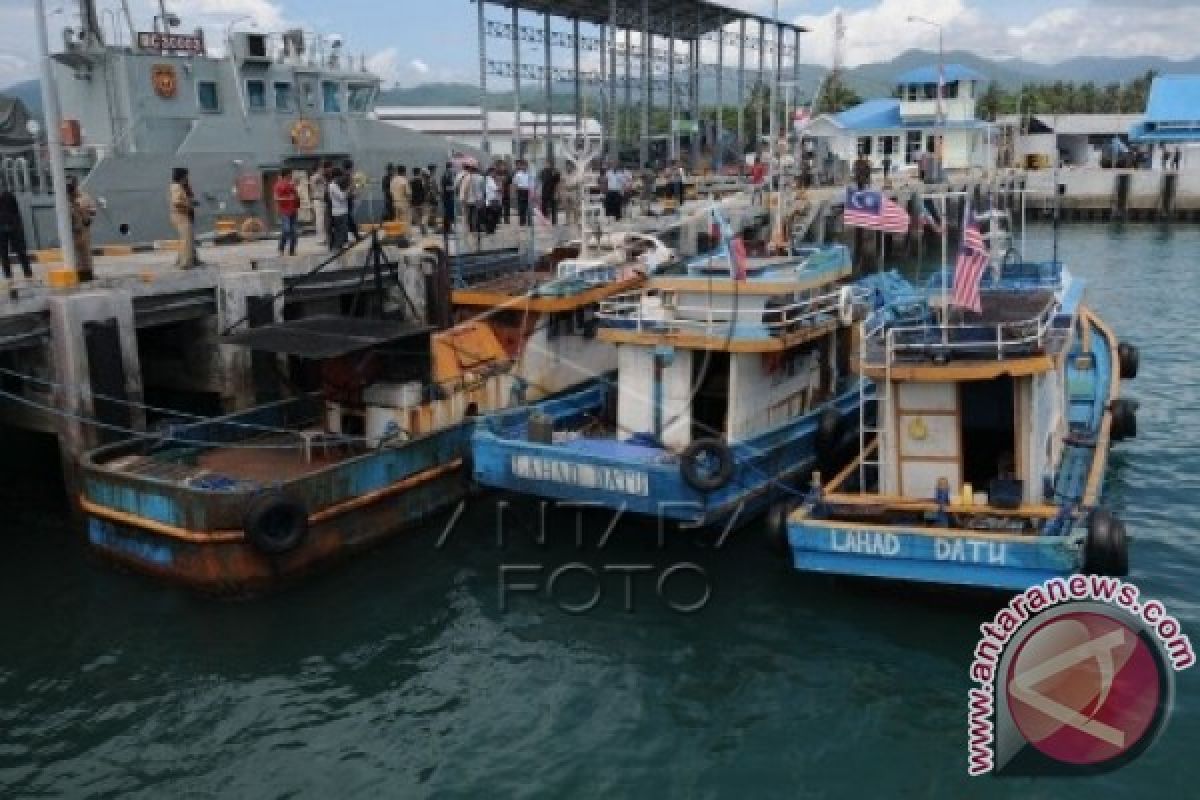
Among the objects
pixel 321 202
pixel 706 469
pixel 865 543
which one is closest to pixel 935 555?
pixel 865 543

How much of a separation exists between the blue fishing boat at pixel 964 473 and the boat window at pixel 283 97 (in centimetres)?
2008

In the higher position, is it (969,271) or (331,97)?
(331,97)

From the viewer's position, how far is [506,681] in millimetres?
11383

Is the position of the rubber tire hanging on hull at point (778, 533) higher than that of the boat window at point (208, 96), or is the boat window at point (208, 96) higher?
the boat window at point (208, 96)

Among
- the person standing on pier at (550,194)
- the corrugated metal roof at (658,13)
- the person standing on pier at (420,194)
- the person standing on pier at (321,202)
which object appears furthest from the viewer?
the corrugated metal roof at (658,13)

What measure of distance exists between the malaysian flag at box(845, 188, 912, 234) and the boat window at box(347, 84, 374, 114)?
20313 mm

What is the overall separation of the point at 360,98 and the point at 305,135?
146 inches

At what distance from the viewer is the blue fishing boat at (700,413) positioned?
13195 millimetres

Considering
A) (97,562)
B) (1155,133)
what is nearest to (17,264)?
(97,562)

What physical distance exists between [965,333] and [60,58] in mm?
22825

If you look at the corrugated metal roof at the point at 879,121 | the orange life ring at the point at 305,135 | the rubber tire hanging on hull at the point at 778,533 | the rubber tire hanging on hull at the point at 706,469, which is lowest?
the rubber tire hanging on hull at the point at 778,533

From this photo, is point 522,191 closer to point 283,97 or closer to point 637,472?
point 283,97

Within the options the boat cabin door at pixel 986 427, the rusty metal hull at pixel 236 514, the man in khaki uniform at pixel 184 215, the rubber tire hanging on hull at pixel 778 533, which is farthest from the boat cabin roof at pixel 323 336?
the boat cabin door at pixel 986 427

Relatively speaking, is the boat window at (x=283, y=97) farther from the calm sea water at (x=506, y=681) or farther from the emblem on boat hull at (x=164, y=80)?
the calm sea water at (x=506, y=681)
